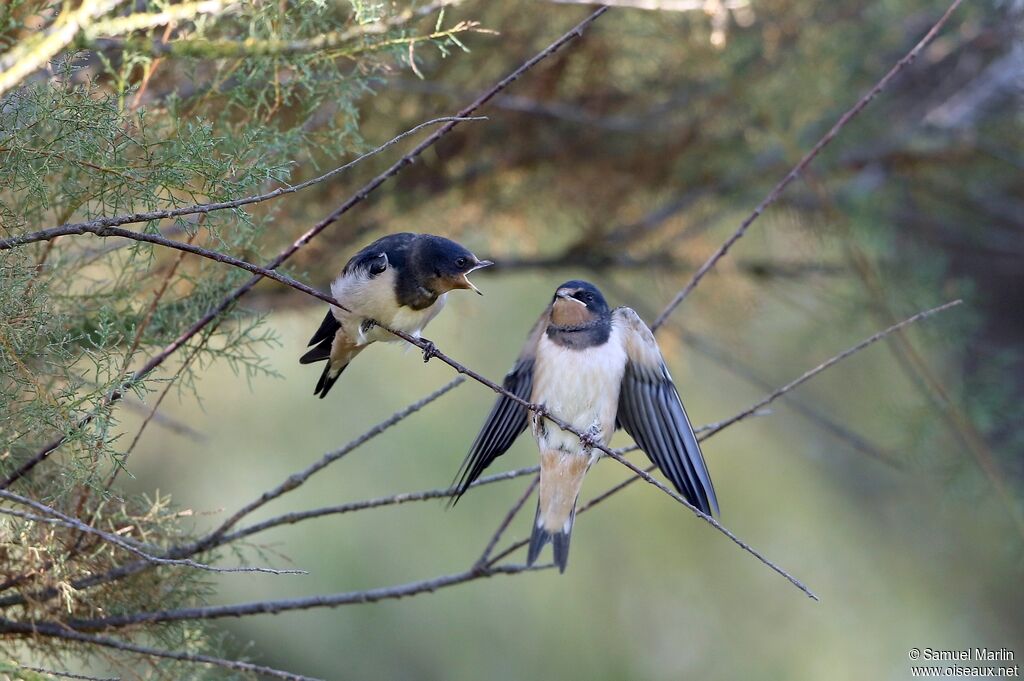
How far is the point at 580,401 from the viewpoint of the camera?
1.90m

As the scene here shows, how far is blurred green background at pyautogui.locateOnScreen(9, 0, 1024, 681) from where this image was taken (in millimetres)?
2668

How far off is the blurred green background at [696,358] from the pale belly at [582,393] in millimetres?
412

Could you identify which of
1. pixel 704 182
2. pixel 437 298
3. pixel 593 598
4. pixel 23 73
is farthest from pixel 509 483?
pixel 23 73

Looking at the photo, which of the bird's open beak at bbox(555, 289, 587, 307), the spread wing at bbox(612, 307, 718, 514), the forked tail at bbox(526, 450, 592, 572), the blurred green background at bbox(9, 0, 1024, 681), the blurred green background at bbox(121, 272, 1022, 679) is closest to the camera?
the spread wing at bbox(612, 307, 718, 514)

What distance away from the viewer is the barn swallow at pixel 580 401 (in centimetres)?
179

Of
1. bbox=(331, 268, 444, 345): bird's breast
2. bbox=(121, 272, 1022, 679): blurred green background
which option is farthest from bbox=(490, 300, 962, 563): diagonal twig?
bbox=(121, 272, 1022, 679): blurred green background

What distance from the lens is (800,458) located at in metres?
5.27

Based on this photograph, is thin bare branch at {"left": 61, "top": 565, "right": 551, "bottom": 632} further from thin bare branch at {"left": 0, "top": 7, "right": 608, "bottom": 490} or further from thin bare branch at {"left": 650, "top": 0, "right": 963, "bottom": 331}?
thin bare branch at {"left": 650, "top": 0, "right": 963, "bottom": 331}

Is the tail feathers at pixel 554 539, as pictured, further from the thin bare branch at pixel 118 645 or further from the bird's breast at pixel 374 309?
the thin bare branch at pixel 118 645

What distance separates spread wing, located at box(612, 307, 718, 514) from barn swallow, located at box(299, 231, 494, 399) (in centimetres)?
34

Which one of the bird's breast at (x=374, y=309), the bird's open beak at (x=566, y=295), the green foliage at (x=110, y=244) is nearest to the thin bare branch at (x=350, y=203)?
the green foliage at (x=110, y=244)

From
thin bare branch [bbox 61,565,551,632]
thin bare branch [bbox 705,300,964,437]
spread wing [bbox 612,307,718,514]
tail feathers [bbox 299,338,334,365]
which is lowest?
thin bare branch [bbox 61,565,551,632]

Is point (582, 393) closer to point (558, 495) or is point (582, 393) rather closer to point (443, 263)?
point (558, 495)

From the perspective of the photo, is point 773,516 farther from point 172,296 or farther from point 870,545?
point 172,296
